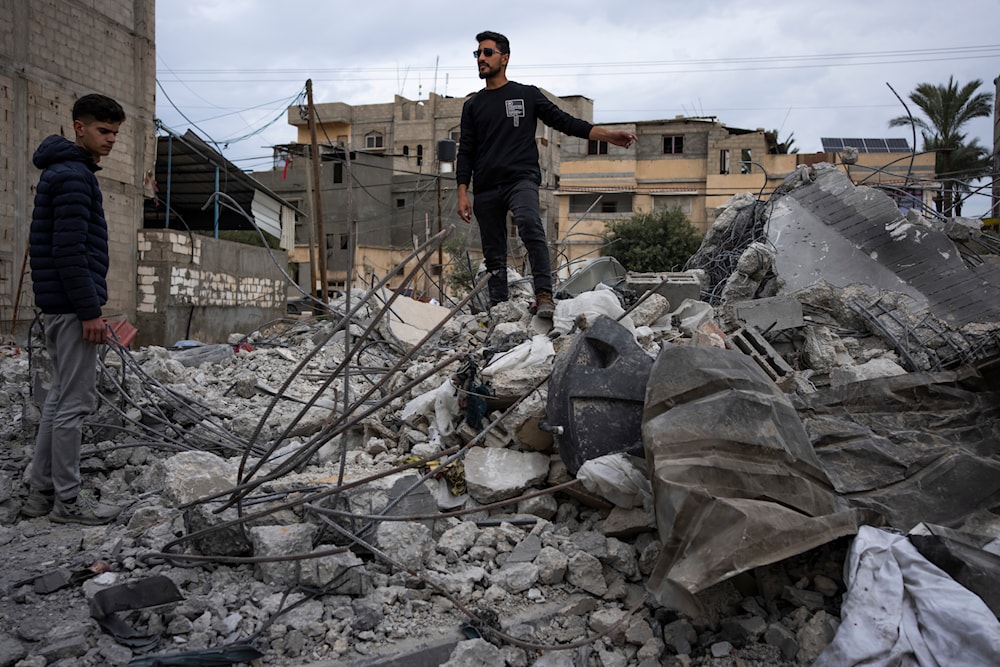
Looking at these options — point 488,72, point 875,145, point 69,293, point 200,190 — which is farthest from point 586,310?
point 875,145

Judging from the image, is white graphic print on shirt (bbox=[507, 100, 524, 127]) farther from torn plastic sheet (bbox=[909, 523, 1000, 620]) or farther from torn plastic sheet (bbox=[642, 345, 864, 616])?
torn plastic sheet (bbox=[909, 523, 1000, 620])

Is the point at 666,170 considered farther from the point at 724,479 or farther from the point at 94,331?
the point at 724,479

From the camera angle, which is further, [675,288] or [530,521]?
[675,288]

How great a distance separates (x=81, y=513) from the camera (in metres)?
2.96

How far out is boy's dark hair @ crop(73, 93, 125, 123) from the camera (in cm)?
295

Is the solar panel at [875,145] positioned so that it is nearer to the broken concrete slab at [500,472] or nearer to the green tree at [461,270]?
the green tree at [461,270]

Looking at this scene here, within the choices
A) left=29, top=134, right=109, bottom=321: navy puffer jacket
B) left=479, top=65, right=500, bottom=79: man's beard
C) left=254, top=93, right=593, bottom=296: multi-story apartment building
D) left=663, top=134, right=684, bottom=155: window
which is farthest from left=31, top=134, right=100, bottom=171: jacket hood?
left=663, top=134, right=684, bottom=155: window

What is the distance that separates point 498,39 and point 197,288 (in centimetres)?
993

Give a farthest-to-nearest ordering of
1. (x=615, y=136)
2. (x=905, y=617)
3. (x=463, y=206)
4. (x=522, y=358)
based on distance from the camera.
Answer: (x=463, y=206), (x=615, y=136), (x=522, y=358), (x=905, y=617)

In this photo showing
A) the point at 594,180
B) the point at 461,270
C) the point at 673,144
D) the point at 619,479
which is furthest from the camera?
the point at 594,180

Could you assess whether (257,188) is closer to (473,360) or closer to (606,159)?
(473,360)

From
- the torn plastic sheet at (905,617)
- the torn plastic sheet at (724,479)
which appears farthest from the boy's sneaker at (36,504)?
the torn plastic sheet at (905,617)

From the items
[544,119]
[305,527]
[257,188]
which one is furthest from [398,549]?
[257,188]

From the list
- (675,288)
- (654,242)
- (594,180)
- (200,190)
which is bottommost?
→ (675,288)
